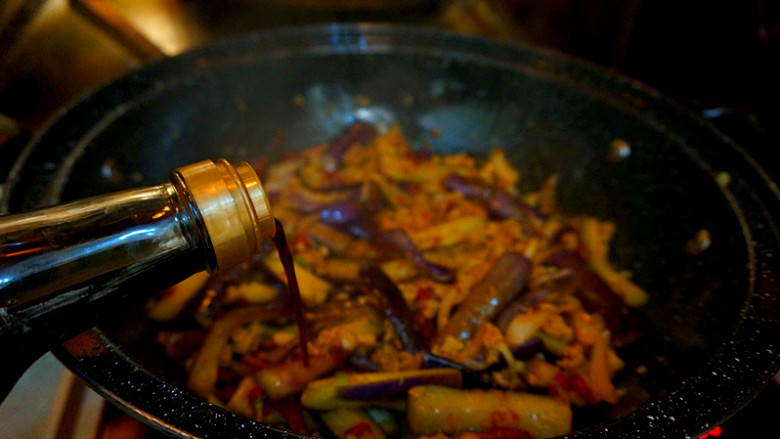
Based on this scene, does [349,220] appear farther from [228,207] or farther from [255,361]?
[228,207]

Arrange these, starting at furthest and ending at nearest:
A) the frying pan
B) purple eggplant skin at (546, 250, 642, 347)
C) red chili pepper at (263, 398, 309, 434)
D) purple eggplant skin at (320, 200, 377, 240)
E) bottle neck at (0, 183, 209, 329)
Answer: purple eggplant skin at (320, 200, 377, 240) → purple eggplant skin at (546, 250, 642, 347) → red chili pepper at (263, 398, 309, 434) → the frying pan → bottle neck at (0, 183, 209, 329)

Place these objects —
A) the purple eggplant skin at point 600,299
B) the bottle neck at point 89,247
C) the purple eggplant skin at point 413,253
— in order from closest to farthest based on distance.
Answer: the bottle neck at point 89,247 → the purple eggplant skin at point 600,299 → the purple eggplant skin at point 413,253

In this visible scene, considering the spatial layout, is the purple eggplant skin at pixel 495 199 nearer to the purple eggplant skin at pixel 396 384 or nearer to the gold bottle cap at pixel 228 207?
the purple eggplant skin at pixel 396 384

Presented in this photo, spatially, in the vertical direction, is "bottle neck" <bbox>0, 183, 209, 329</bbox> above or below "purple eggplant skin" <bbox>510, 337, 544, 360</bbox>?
above

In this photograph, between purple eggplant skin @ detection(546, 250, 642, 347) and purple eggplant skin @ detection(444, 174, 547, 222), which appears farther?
purple eggplant skin @ detection(444, 174, 547, 222)

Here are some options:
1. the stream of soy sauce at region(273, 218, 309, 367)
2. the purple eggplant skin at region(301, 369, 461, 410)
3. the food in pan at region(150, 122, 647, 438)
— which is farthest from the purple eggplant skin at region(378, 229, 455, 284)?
the stream of soy sauce at region(273, 218, 309, 367)

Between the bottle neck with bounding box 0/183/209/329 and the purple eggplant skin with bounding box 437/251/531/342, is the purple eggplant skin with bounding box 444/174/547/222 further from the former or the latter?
the bottle neck with bounding box 0/183/209/329

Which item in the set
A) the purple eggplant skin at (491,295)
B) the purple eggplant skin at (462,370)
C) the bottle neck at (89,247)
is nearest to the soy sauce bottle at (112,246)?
the bottle neck at (89,247)

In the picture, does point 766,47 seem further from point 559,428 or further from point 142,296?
point 142,296
